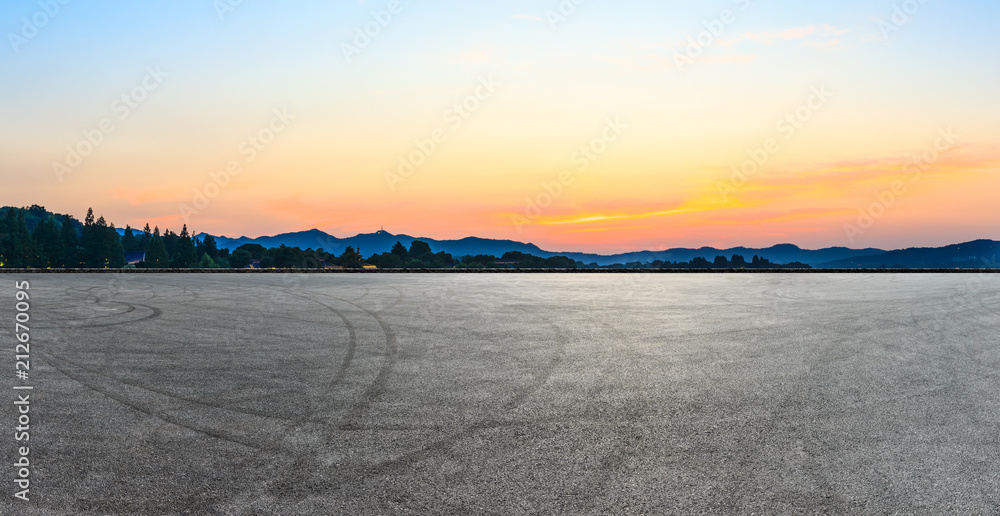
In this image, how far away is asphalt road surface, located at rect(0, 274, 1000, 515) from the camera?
4691 millimetres

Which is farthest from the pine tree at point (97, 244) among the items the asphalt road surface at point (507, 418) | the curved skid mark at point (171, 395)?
the curved skid mark at point (171, 395)

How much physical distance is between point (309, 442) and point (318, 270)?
38589 millimetres

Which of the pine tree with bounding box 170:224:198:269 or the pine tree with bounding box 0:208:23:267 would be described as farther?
the pine tree with bounding box 170:224:198:269

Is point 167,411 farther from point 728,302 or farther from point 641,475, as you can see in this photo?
point 728,302

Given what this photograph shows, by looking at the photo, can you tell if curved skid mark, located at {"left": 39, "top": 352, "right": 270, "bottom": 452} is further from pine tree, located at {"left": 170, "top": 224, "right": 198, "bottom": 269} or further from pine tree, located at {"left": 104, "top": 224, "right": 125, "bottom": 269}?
pine tree, located at {"left": 170, "top": 224, "right": 198, "bottom": 269}

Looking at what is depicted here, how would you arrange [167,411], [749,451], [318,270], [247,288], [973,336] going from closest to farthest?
[749,451] < [167,411] < [973,336] < [247,288] < [318,270]

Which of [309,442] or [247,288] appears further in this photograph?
[247,288]

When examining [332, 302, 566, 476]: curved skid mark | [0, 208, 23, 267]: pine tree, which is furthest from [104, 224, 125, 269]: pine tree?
[332, 302, 566, 476]: curved skid mark

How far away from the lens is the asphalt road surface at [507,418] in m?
4.69

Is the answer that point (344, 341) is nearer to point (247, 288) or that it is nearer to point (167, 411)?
point (167, 411)

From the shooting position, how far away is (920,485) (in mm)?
4914

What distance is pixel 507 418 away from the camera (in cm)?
666

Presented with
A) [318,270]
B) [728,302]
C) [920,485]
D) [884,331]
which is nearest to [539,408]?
[920,485]

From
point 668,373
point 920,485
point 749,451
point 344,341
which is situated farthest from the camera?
point 344,341
